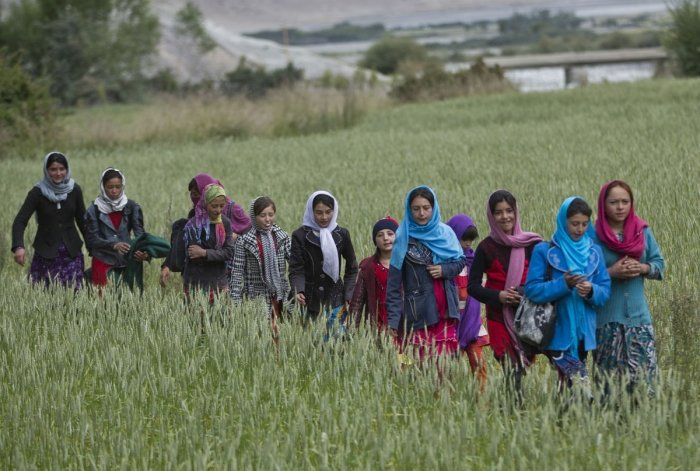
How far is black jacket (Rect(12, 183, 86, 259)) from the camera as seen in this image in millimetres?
10477

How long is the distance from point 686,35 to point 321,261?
29619mm

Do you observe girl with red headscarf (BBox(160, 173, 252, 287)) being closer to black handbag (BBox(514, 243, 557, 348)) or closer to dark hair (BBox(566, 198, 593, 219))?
black handbag (BBox(514, 243, 557, 348))

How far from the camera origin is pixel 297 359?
7.52 m

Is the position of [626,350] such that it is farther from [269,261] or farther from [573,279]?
[269,261]

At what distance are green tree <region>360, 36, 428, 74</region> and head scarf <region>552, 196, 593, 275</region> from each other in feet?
199

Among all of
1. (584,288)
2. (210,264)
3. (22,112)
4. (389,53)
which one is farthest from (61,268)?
(389,53)

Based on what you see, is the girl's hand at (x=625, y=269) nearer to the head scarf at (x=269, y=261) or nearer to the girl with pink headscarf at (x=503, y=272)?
the girl with pink headscarf at (x=503, y=272)

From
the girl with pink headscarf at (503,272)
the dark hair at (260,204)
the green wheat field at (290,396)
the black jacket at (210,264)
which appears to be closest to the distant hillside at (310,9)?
the black jacket at (210,264)

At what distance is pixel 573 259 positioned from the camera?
22.2 ft

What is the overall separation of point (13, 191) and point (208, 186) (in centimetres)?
1037

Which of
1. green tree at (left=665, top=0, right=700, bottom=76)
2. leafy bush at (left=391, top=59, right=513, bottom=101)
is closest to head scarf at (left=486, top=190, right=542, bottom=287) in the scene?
leafy bush at (left=391, top=59, right=513, bottom=101)

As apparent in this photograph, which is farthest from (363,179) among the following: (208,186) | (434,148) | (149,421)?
(149,421)

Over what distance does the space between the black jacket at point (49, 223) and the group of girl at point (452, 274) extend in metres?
0.65

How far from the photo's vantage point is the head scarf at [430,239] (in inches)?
300
